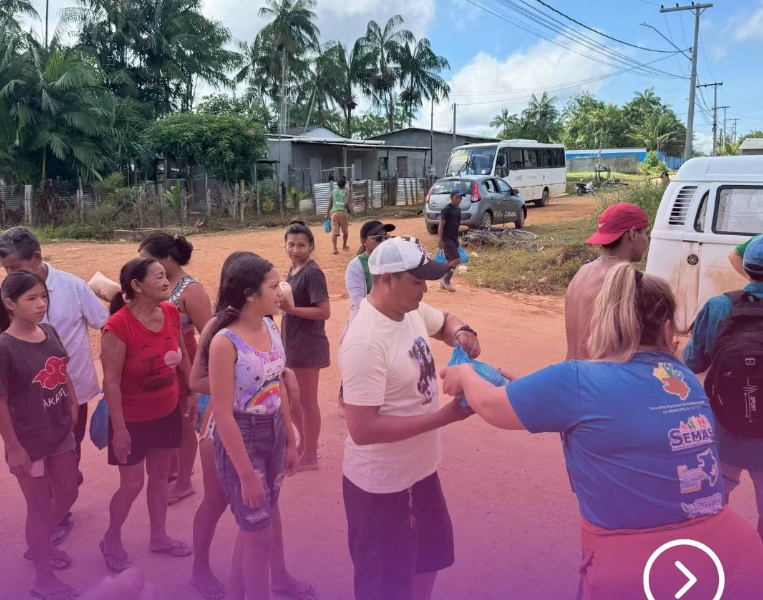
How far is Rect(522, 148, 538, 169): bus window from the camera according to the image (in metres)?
27.8

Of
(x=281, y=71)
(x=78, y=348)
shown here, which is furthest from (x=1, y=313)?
(x=281, y=71)

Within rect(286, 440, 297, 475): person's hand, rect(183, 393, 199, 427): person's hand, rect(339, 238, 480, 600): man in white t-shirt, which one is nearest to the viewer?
rect(339, 238, 480, 600): man in white t-shirt

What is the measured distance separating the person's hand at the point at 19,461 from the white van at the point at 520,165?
21.7m

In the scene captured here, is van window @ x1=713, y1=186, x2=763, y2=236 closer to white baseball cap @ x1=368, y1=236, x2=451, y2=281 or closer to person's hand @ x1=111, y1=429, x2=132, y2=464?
white baseball cap @ x1=368, y1=236, x2=451, y2=281

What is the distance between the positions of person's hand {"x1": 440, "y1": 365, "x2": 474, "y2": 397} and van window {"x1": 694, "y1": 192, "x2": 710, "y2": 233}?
18.4 feet

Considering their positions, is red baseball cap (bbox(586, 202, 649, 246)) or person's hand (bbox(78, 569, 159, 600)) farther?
red baseball cap (bbox(586, 202, 649, 246))

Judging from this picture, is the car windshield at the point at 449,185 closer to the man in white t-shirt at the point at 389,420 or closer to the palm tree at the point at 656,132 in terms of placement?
the man in white t-shirt at the point at 389,420

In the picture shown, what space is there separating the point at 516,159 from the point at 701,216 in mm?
21039

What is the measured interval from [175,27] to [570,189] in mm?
23412

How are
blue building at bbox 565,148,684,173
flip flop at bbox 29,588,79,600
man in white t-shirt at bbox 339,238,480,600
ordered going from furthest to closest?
blue building at bbox 565,148,684,173 < flip flop at bbox 29,588,79,600 < man in white t-shirt at bbox 339,238,480,600

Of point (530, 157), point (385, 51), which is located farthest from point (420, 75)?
point (530, 157)

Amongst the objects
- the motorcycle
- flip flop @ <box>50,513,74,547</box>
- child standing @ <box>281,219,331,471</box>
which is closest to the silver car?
child standing @ <box>281,219,331,471</box>

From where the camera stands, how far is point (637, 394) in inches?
67.4

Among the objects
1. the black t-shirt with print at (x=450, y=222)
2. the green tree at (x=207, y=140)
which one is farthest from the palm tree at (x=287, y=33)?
the black t-shirt with print at (x=450, y=222)
